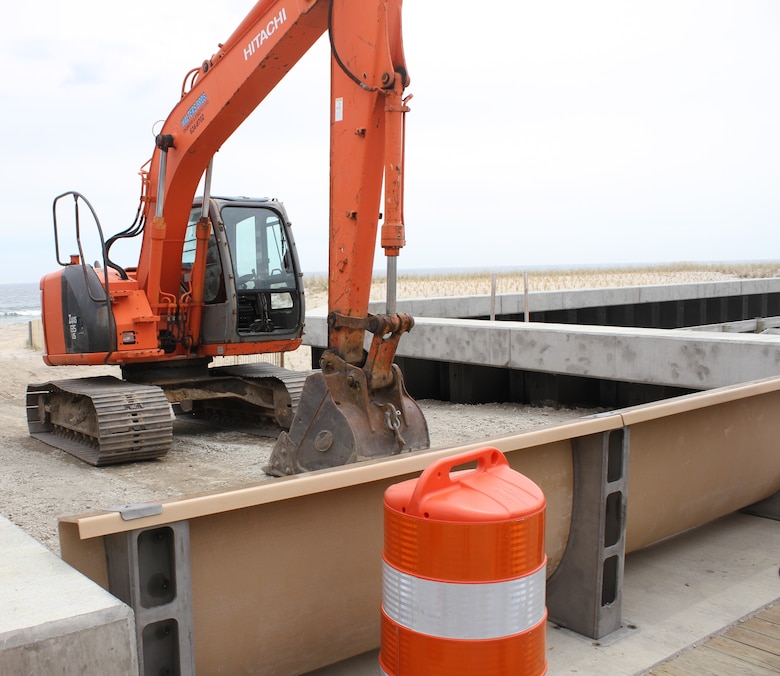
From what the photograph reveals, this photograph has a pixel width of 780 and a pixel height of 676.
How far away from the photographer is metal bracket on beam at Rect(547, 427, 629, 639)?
11.9ft

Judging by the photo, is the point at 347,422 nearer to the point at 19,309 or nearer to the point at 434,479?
the point at 434,479

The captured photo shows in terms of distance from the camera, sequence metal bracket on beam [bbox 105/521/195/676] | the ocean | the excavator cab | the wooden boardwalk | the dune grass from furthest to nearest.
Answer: the ocean, the dune grass, the excavator cab, the wooden boardwalk, metal bracket on beam [bbox 105/521/195/676]

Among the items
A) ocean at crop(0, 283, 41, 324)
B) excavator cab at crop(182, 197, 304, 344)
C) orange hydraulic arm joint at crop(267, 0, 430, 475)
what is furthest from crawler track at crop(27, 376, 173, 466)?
ocean at crop(0, 283, 41, 324)

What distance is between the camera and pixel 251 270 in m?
8.55

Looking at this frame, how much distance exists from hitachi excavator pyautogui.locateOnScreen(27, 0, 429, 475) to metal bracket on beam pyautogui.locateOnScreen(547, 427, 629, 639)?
6.06ft

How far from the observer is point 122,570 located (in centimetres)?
238

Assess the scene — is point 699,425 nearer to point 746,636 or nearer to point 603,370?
point 746,636

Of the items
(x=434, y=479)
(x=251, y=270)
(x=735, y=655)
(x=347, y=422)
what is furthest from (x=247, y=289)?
(x=434, y=479)

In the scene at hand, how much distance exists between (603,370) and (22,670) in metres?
6.99

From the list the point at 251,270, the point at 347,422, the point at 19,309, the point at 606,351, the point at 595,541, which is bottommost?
the point at 19,309

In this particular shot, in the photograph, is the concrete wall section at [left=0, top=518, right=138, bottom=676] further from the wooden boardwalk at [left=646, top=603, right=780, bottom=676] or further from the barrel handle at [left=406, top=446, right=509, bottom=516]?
the wooden boardwalk at [left=646, top=603, right=780, bottom=676]

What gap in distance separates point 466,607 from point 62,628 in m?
1.08

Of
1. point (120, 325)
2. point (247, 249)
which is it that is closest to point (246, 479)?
point (120, 325)

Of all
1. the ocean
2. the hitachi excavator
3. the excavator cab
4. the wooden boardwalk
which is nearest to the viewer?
the wooden boardwalk
